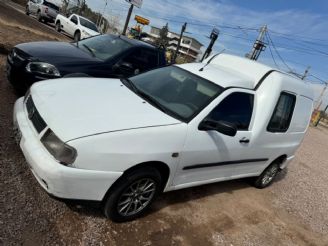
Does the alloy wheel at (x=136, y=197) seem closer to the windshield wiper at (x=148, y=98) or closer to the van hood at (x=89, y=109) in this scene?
the van hood at (x=89, y=109)

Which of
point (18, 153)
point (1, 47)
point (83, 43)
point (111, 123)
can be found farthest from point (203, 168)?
point (1, 47)

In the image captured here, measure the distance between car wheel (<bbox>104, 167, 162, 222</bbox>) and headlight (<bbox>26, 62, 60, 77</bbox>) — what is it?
2.81m

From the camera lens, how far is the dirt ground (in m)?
3.00

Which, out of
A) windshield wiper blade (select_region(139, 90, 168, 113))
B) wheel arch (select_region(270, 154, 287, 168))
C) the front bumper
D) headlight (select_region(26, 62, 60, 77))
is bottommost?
wheel arch (select_region(270, 154, 287, 168))

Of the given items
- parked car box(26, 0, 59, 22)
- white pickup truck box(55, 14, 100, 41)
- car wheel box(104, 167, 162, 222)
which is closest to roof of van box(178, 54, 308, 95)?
car wheel box(104, 167, 162, 222)

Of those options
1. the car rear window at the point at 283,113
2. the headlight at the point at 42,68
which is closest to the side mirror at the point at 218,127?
the car rear window at the point at 283,113

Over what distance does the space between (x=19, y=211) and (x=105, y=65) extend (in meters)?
3.56

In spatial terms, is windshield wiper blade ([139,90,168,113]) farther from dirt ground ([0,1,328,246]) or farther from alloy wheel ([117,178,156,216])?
dirt ground ([0,1,328,246])

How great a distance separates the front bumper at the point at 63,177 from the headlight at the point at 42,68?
2.27m

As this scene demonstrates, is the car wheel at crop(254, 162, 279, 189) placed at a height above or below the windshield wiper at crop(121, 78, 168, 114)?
below

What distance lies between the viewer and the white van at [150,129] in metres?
2.82

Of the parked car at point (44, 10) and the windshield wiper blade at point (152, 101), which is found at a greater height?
the windshield wiper blade at point (152, 101)

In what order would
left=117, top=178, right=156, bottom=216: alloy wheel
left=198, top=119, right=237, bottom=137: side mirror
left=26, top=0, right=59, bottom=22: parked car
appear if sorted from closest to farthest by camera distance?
left=117, top=178, right=156, bottom=216: alloy wheel
left=198, top=119, right=237, bottom=137: side mirror
left=26, top=0, right=59, bottom=22: parked car

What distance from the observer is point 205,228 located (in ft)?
13.0
